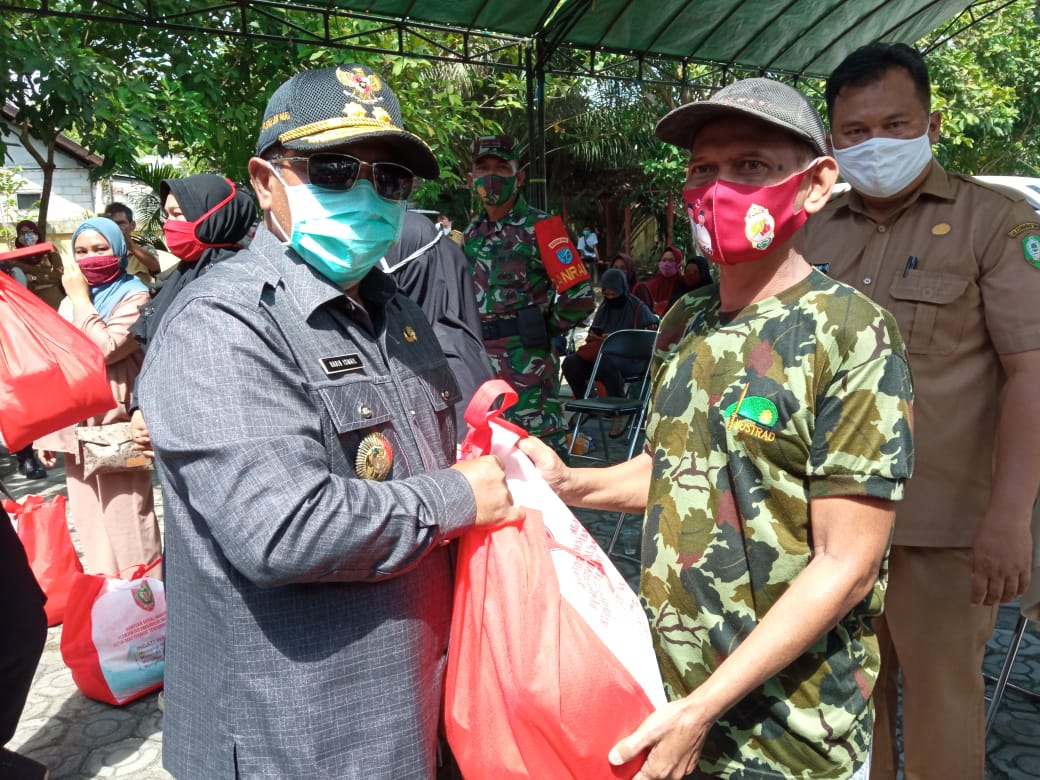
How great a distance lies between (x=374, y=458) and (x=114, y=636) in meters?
2.60

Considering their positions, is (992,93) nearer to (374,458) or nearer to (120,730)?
(120,730)

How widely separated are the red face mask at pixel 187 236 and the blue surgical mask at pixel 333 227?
6.73 ft

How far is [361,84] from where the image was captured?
142 cm

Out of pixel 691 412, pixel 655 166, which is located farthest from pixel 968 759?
pixel 655 166

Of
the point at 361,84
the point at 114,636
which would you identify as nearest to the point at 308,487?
the point at 361,84

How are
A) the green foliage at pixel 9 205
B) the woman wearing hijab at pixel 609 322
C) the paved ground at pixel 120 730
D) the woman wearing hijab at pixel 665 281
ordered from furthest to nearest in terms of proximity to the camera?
the green foliage at pixel 9 205 → the woman wearing hijab at pixel 665 281 → the woman wearing hijab at pixel 609 322 → the paved ground at pixel 120 730

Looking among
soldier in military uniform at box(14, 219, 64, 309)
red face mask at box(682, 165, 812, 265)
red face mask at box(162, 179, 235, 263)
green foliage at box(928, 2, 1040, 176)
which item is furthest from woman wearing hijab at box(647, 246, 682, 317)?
red face mask at box(682, 165, 812, 265)

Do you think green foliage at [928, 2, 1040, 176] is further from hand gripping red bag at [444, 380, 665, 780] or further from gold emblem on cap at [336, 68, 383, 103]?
hand gripping red bag at [444, 380, 665, 780]

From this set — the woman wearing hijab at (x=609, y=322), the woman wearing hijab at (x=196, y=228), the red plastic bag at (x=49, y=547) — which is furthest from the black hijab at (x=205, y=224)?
the woman wearing hijab at (x=609, y=322)

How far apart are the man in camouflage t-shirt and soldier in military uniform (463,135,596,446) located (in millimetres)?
3199

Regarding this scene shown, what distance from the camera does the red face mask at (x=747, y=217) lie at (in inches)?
55.3

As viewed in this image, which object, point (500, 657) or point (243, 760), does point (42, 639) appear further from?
point (500, 657)

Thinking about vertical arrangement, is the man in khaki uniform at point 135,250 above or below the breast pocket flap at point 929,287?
above

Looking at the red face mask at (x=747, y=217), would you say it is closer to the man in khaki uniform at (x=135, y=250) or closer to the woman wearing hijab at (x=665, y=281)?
the man in khaki uniform at (x=135, y=250)
